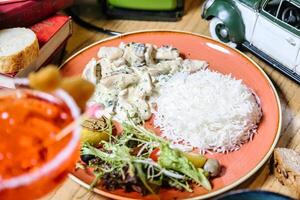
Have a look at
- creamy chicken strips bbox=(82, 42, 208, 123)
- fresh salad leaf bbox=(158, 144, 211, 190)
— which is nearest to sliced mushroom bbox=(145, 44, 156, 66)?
creamy chicken strips bbox=(82, 42, 208, 123)

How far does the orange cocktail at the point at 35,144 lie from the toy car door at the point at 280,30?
0.74 meters

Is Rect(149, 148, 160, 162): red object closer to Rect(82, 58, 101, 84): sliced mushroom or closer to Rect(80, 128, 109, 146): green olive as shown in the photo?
Rect(80, 128, 109, 146): green olive

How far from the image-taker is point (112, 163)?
1.07 metres

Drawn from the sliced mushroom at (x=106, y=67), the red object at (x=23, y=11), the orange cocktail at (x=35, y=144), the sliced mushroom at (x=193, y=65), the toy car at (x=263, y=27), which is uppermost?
the orange cocktail at (x=35, y=144)

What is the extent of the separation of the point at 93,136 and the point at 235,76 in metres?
0.41

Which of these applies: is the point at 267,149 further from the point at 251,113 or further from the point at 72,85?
the point at 72,85

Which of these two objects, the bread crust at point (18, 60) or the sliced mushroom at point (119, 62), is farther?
the sliced mushroom at point (119, 62)

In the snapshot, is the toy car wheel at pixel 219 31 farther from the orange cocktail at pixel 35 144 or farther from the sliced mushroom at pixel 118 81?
the orange cocktail at pixel 35 144

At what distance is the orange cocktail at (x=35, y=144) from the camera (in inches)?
25.9

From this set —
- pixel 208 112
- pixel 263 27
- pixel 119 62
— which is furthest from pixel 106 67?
pixel 263 27

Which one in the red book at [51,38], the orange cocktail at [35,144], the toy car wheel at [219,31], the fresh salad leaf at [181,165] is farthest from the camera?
the toy car wheel at [219,31]

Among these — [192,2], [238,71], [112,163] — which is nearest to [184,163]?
[112,163]

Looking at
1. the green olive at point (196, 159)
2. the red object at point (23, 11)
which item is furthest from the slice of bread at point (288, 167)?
the red object at point (23, 11)

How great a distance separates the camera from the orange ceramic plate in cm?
105
